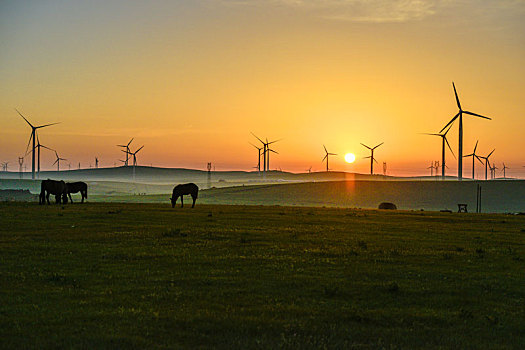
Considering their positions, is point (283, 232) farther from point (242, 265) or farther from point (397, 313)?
point (397, 313)

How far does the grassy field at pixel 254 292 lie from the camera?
37.5 feet

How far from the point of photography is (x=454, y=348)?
11.1 meters

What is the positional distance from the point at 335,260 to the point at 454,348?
32.0ft

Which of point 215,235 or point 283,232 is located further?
point 283,232

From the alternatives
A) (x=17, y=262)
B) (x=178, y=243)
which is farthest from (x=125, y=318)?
(x=178, y=243)

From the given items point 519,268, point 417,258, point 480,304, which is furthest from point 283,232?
point 480,304

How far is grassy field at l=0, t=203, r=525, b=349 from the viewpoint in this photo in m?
11.4

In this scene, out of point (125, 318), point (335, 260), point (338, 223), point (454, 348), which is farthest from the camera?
point (338, 223)

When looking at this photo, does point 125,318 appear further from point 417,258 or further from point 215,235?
point 215,235

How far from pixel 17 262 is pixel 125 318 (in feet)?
29.4

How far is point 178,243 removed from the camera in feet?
82.4

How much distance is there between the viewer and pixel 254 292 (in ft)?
49.5

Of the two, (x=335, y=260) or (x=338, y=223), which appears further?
(x=338, y=223)

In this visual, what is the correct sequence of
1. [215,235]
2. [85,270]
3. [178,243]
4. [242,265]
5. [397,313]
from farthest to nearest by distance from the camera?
1. [215,235]
2. [178,243]
3. [242,265]
4. [85,270]
5. [397,313]
